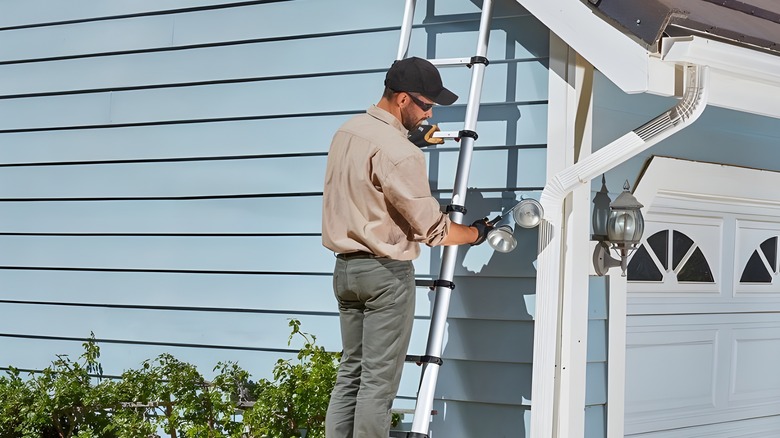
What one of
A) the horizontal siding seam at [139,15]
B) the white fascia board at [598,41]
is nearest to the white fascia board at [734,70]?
the white fascia board at [598,41]

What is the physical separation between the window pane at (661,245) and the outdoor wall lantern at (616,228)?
0.50m

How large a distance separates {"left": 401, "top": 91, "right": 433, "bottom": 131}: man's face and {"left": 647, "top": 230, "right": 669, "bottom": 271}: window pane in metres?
1.63

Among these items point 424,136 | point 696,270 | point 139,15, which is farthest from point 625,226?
point 139,15

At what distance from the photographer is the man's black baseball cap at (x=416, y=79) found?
3713mm

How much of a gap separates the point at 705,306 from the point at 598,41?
199 cm

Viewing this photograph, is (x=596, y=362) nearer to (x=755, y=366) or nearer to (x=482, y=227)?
(x=482, y=227)

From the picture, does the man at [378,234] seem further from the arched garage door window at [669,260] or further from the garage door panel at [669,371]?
the garage door panel at [669,371]

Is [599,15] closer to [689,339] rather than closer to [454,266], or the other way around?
[454,266]

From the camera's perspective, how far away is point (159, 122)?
5363mm

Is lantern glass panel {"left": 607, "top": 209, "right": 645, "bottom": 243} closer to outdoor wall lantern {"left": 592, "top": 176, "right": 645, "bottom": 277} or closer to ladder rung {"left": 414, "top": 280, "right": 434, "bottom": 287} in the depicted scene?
outdoor wall lantern {"left": 592, "top": 176, "right": 645, "bottom": 277}

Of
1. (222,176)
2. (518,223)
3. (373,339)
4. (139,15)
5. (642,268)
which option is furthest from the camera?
(139,15)

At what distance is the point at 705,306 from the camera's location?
5.23m

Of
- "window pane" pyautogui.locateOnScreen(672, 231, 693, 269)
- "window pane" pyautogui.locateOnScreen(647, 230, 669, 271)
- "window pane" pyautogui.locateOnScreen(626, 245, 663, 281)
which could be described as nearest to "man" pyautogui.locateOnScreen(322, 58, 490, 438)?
"window pane" pyautogui.locateOnScreen(626, 245, 663, 281)

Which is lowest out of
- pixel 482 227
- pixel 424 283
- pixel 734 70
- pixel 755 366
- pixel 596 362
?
pixel 596 362
